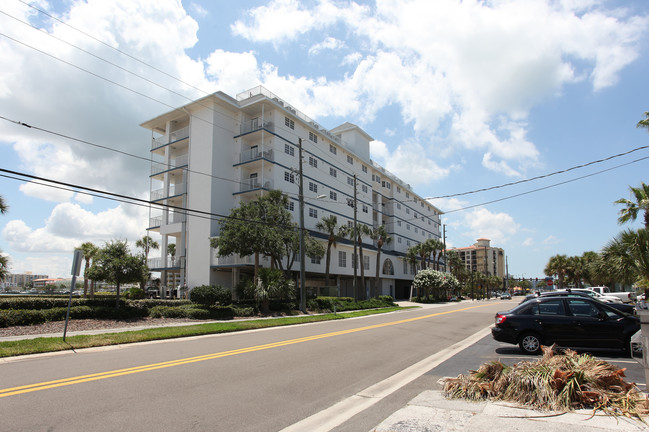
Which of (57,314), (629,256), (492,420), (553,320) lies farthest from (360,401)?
(57,314)

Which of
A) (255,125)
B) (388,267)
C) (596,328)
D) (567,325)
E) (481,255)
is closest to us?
(596,328)

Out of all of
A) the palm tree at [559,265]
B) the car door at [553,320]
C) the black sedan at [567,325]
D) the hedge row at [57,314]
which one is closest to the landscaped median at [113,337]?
the hedge row at [57,314]

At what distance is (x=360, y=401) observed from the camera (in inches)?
268

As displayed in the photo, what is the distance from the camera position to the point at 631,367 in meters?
9.05

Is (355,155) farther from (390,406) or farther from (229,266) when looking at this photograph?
(390,406)

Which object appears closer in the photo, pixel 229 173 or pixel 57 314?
pixel 57 314

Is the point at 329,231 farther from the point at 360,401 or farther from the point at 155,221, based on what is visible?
the point at 360,401

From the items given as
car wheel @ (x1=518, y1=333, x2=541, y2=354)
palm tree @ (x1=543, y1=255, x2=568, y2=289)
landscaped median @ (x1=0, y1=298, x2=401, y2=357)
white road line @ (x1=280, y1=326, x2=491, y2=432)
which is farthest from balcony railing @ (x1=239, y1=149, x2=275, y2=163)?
palm tree @ (x1=543, y1=255, x2=568, y2=289)

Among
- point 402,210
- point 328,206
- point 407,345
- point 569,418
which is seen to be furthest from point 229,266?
point 402,210

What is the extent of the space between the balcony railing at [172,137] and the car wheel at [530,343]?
37523mm

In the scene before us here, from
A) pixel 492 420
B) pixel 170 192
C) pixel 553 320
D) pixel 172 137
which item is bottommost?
pixel 492 420

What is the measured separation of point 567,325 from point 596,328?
0.66 m

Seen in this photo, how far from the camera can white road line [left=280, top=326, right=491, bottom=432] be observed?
562 cm

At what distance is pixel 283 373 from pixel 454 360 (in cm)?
457
